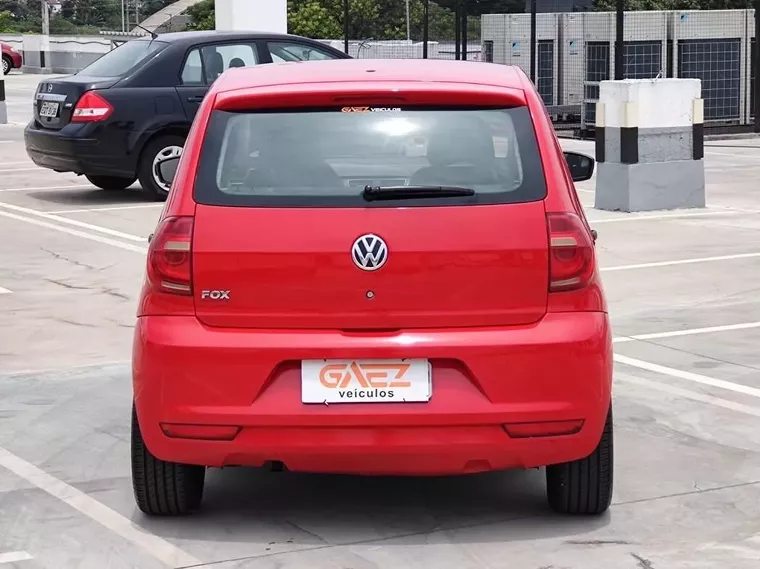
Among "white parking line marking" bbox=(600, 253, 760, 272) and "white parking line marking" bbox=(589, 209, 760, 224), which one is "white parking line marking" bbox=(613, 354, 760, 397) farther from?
"white parking line marking" bbox=(589, 209, 760, 224)

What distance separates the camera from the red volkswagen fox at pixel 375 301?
15.9 feet

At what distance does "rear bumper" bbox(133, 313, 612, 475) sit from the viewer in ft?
15.8

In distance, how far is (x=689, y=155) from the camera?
1487 cm

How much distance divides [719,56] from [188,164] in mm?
21449

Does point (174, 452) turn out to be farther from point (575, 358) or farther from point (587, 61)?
point (587, 61)

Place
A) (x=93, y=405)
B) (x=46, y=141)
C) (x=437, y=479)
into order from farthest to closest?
(x=46, y=141) → (x=93, y=405) → (x=437, y=479)

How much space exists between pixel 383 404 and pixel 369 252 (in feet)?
1.52

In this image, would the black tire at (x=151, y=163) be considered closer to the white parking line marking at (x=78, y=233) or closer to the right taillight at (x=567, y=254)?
the white parking line marking at (x=78, y=233)

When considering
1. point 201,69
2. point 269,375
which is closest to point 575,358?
point 269,375

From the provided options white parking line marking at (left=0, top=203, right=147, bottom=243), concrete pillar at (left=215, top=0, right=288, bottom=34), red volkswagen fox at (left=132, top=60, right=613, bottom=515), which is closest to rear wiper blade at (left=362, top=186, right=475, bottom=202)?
red volkswagen fox at (left=132, top=60, right=613, bottom=515)

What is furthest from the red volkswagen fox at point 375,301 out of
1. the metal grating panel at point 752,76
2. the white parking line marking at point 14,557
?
the metal grating panel at point 752,76

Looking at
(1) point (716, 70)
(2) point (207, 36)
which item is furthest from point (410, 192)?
(1) point (716, 70)

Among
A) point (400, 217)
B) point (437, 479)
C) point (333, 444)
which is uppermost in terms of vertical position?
point (400, 217)

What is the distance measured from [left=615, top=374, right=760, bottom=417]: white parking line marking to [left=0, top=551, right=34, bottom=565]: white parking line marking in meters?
3.31
